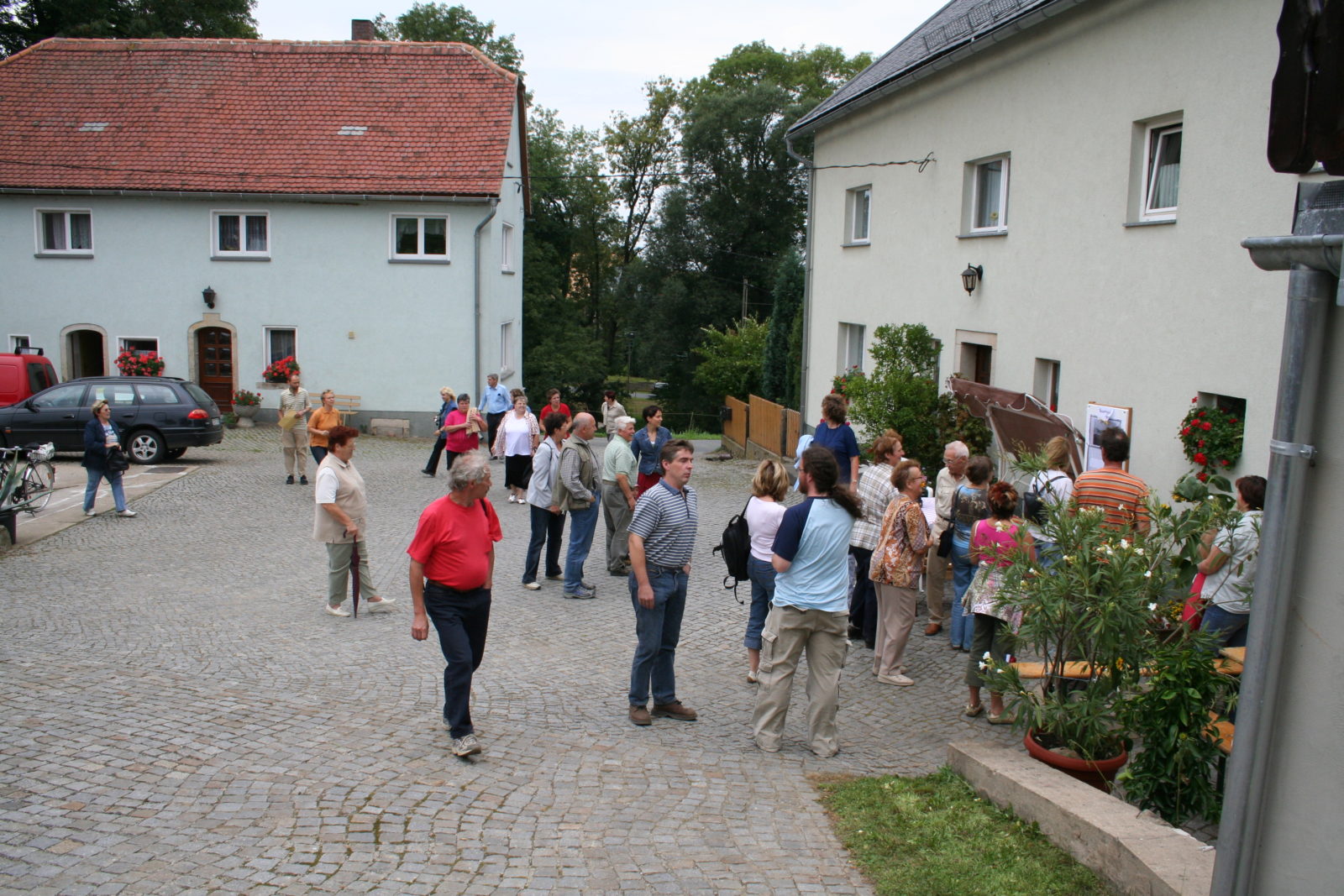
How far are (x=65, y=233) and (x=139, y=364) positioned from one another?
4.37m

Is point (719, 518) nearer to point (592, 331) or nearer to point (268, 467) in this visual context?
point (268, 467)

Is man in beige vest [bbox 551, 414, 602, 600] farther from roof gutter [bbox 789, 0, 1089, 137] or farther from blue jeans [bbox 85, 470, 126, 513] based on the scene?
blue jeans [bbox 85, 470, 126, 513]

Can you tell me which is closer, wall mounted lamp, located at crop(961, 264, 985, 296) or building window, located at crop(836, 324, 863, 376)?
wall mounted lamp, located at crop(961, 264, 985, 296)

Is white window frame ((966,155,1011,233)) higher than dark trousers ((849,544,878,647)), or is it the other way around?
white window frame ((966,155,1011,233))

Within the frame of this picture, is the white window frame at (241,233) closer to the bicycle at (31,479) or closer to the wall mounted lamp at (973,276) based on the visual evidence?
the bicycle at (31,479)

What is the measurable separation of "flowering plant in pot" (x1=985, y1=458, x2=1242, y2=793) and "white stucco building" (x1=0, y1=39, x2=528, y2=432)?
21186mm

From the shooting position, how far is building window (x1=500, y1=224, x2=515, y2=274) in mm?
27531

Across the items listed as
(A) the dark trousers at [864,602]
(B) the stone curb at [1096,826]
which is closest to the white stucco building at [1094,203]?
(A) the dark trousers at [864,602]

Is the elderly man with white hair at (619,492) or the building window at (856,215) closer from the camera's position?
the elderly man with white hair at (619,492)

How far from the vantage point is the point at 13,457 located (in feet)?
39.3

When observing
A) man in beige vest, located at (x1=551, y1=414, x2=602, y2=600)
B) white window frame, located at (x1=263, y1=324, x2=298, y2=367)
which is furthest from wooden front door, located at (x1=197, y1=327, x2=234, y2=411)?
man in beige vest, located at (x1=551, y1=414, x2=602, y2=600)

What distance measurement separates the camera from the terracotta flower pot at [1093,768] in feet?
18.2

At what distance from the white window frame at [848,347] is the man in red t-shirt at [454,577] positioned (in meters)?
13.1

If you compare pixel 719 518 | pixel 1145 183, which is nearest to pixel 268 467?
pixel 719 518
